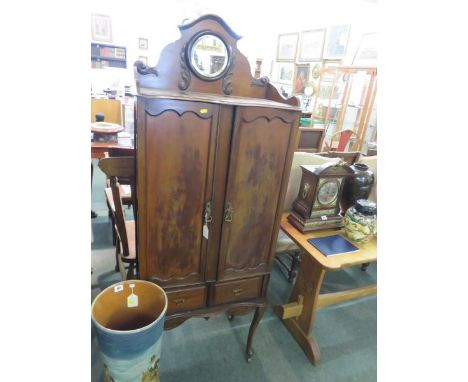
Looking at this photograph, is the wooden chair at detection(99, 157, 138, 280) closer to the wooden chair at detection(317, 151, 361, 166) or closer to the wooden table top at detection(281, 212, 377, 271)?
the wooden table top at detection(281, 212, 377, 271)

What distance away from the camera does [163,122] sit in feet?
3.10

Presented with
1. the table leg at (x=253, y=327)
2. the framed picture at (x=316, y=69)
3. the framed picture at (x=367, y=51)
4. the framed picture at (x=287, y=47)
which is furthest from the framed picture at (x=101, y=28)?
the table leg at (x=253, y=327)

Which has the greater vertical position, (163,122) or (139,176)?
(163,122)

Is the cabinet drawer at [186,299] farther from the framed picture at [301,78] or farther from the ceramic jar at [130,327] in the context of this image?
the framed picture at [301,78]

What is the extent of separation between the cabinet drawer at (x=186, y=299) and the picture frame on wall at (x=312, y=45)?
15.9ft

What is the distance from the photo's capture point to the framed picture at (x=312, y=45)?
483 centimetres

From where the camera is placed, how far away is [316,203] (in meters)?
1.61

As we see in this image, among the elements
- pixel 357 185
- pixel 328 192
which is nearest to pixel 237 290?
pixel 328 192
